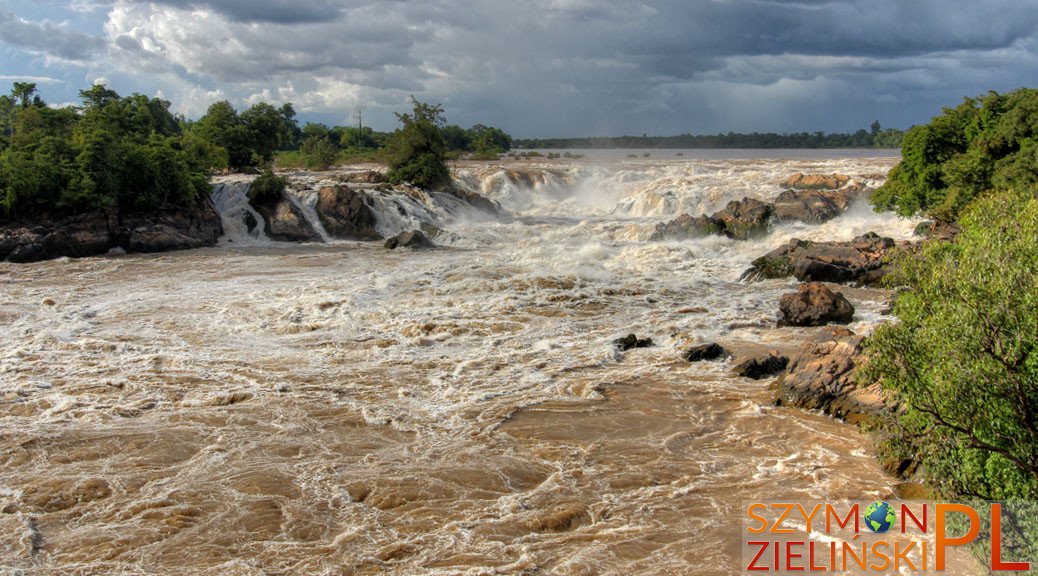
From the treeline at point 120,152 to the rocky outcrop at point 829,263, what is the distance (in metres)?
17.9

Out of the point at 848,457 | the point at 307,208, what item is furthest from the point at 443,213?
the point at 848,457

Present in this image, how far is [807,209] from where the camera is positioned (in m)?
27.2

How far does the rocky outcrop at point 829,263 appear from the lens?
1922 centimetres

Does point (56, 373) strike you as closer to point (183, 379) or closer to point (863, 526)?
point (183, 379)

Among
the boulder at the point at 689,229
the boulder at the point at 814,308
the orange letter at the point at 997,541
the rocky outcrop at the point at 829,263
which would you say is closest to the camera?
the orange letter at the point at 997,541

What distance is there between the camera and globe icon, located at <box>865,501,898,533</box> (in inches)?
285

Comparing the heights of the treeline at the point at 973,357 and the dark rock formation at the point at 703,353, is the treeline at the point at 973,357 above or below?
above

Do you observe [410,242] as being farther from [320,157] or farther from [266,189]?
[320,157]

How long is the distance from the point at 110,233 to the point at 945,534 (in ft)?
78.7

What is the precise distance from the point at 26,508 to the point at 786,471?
8231mm

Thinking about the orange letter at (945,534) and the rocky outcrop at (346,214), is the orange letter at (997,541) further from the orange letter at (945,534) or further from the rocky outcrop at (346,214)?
the rocky outcrop at (346,214)

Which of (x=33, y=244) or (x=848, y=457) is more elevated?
(x=33, y=244)

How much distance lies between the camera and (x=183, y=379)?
1179 centimetres

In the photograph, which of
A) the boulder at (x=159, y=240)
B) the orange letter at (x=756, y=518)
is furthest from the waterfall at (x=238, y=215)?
the orange letter at (x=756, y=518)
